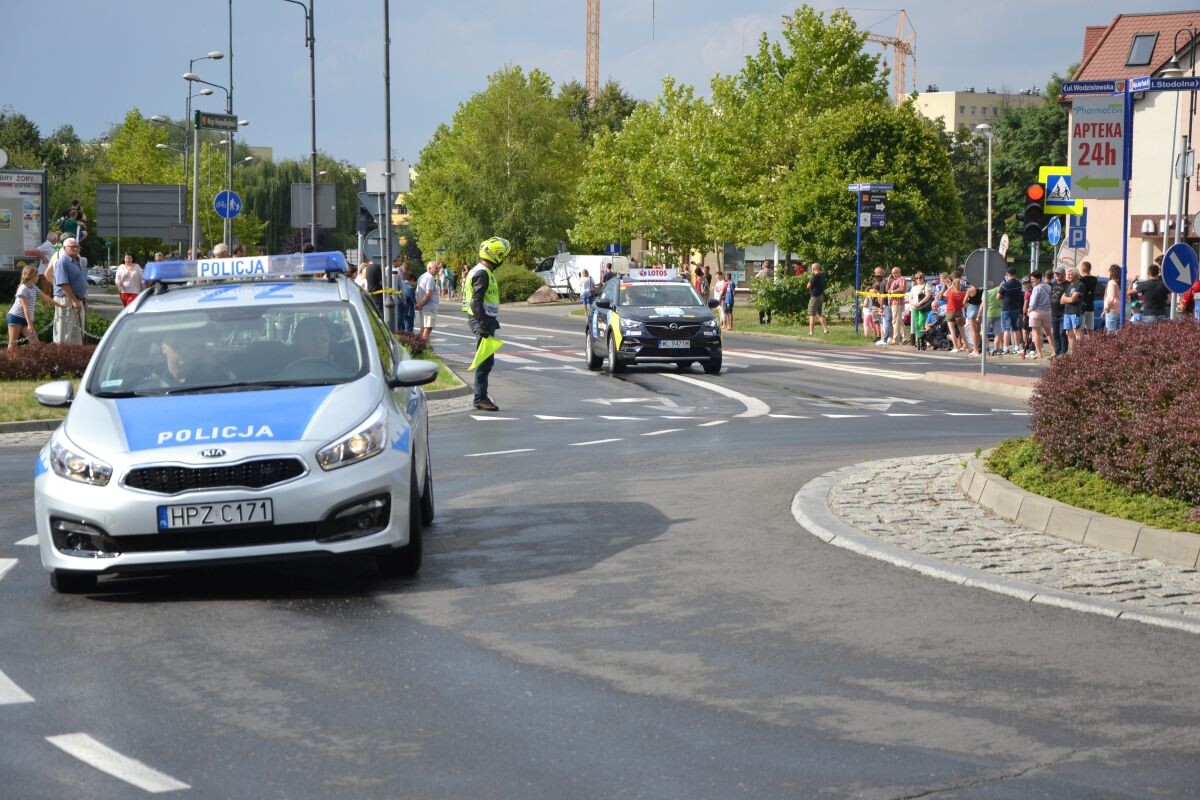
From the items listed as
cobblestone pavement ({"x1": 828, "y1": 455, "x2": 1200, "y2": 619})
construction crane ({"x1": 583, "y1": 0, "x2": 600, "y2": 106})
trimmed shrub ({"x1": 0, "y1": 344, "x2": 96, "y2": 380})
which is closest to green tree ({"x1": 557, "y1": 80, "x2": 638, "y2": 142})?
construction crane ({"x1": 583, "y1": 0, "x2": 600, "y2": 106})

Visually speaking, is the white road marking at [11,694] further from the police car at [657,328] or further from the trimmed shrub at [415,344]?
the police car at [657,328]

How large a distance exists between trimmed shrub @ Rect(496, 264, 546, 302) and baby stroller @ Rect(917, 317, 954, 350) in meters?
44.3

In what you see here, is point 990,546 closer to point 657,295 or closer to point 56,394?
point 56,394

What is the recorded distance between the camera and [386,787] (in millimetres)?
5027

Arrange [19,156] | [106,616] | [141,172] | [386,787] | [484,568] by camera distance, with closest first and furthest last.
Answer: [386,787], [106,616], [484,568], [141,172], [19,156]

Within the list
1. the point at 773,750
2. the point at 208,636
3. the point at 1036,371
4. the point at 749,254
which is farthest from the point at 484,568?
the point at 749,254

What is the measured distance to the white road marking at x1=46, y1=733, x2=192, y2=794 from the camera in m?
5.08

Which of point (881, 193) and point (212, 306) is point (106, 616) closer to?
point (212, 306)

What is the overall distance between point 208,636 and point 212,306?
2731 mm

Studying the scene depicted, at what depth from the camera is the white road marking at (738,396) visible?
831 inches

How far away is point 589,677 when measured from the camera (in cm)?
652

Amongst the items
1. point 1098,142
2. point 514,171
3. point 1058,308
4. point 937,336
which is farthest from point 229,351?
point 514,171

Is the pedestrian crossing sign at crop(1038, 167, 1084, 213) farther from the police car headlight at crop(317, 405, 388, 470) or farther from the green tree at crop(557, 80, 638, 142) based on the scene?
the green tree at crop(557, 80, 638, 142)

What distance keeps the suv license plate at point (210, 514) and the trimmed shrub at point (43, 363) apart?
16.4 meters
